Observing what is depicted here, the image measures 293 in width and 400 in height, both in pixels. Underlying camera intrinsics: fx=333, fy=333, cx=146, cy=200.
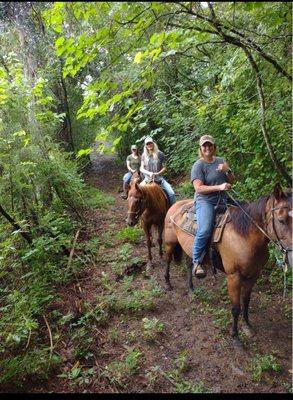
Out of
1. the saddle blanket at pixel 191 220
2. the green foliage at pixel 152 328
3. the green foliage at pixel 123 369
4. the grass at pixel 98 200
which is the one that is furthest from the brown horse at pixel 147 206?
the grass at pixel 98 200

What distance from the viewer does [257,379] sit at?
4270 mm

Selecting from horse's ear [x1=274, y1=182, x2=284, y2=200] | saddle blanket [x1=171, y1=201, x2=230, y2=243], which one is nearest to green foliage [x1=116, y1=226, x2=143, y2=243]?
saddle blanket [x1=171, y1=201, x2=230, y2=243]

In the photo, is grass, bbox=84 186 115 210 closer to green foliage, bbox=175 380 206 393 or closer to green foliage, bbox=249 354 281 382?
green foliage, bbox=175 380 206 393

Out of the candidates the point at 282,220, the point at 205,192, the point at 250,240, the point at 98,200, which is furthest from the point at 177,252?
the point at 98,200

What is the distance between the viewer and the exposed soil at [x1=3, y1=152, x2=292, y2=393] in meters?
4.40

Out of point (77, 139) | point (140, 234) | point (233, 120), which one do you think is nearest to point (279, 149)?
point (233, 120)

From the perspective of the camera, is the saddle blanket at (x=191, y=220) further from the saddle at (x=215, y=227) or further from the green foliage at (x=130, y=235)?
the green foliage at (x=130, y=235)

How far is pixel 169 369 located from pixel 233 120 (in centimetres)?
456

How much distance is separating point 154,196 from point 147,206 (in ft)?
1.04

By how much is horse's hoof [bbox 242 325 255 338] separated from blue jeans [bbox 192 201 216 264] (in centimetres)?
124

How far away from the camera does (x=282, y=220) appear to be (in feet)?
13.1

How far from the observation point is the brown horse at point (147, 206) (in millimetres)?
7363

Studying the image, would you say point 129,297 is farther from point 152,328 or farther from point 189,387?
point 189,387

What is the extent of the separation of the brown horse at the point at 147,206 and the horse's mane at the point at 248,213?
2.78 metres
